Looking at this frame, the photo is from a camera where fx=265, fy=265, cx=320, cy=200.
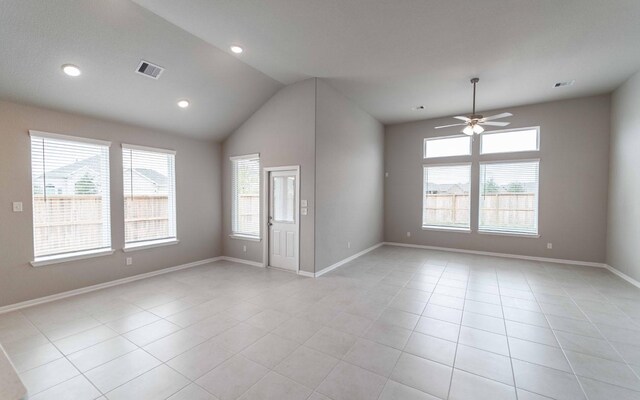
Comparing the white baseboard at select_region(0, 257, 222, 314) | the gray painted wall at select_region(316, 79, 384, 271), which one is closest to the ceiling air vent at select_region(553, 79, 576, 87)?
the gray painted wall at select_region(316, 79, 384, 271)

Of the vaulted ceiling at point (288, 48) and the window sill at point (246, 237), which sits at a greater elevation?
the vaulted ceiling at point (288, 48)

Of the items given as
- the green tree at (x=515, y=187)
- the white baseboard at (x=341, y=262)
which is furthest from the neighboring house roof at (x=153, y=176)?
the green tree at (x=515, y=187)

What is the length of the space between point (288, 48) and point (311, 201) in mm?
2448

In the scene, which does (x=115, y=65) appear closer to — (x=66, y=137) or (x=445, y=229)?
(x=66, y=137)

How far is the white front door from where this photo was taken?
5.10 m

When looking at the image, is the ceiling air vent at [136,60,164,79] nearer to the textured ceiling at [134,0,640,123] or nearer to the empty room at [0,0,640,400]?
the empty room at [0,0,640,400]

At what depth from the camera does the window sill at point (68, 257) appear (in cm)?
374

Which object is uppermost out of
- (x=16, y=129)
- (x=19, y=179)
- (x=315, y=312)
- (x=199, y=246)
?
(x=16, y=129)

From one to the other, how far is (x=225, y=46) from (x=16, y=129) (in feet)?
9.90

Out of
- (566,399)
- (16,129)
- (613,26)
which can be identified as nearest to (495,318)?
(566,399)

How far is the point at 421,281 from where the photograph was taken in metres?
4.57

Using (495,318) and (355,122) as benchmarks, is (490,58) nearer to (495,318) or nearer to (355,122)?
(355,122)

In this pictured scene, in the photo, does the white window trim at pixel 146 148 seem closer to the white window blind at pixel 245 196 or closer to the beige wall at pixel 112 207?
the beige wall at pixel 112 207

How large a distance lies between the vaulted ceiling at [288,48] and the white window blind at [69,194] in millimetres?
602
